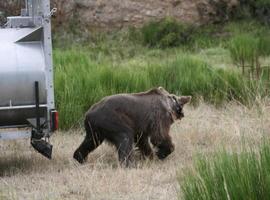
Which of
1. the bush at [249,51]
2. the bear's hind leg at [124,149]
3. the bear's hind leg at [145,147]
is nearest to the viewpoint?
the bear's hind leg at [124,149]

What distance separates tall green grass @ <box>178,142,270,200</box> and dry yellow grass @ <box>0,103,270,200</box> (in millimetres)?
380

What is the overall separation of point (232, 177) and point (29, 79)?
3.00 metres

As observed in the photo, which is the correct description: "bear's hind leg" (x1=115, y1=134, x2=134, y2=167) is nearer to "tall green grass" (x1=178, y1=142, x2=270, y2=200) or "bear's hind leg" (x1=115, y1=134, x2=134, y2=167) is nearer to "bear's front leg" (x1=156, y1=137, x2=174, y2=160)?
"bear's front leg" (x1=156, y1=137, x2=174, y2=160)

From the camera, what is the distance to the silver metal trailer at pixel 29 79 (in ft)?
23.8

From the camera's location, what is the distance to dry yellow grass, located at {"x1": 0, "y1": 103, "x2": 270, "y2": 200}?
21.9ft

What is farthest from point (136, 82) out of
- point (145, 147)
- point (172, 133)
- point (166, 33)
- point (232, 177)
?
point (166, 33)

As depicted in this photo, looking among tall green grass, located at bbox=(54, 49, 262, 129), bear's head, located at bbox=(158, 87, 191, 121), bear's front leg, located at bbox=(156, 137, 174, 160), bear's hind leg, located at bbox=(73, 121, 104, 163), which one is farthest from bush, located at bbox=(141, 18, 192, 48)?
bear's hind leg, located at bbox=(73, 121, 104, 163)

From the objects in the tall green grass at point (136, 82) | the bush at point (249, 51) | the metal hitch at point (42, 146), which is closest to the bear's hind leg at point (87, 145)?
the metal hitch at point (42, 146)

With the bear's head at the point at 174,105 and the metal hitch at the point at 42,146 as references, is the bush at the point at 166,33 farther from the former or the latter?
the metal hitch at the point at 42,146

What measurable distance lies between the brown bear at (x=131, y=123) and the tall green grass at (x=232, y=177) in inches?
106

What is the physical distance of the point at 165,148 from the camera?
27.4 ft

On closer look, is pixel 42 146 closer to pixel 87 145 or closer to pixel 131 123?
pixel 87 145

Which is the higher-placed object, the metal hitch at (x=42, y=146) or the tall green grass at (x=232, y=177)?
the tall green grass at (x=232, y=177)

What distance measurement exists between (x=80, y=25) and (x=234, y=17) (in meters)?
4.74
